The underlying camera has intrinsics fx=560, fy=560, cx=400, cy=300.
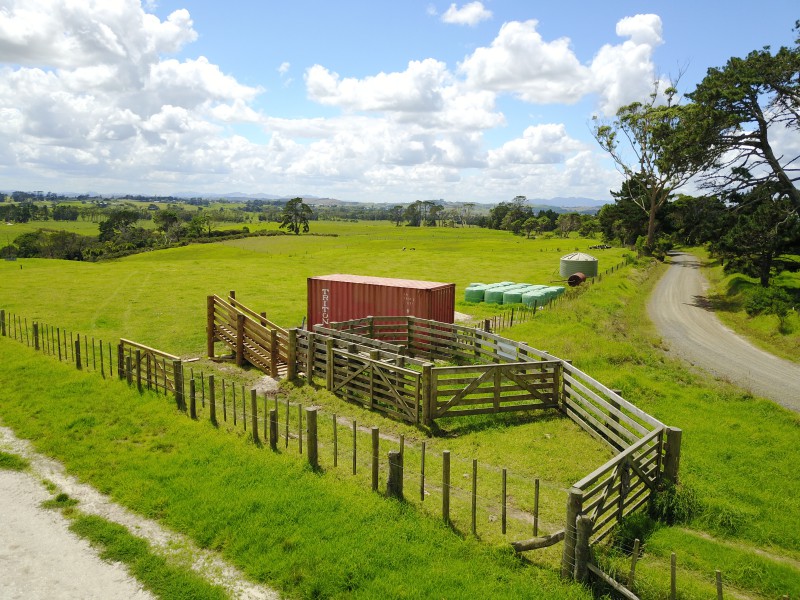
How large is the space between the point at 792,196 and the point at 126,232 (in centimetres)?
12118

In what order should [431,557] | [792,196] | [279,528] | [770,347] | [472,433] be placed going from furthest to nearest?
[792,196] < [770,347] < [472,433] < [279,528] < [431,557]

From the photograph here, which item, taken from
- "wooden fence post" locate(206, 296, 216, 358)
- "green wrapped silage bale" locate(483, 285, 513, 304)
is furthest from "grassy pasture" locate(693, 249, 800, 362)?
"wooden fence post" locate(206, 296, 216, 358)

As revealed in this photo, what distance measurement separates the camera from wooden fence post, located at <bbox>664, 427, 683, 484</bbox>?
11211 millimetres

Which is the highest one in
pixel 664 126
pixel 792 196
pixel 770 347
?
pixel 664 126

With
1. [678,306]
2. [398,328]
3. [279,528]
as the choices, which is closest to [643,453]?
[279,528]

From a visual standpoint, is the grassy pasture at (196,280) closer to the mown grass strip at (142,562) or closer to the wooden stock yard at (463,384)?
the wooden stock yard at (463,384)

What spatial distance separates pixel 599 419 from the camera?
15086mm

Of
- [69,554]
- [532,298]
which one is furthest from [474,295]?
[69,554]

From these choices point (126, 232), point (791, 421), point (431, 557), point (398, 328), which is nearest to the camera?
point (431, 557)

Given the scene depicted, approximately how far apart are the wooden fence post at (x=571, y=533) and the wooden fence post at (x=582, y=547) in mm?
95

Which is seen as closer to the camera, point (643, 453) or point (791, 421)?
point (643, 453)

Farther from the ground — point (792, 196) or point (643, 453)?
point (792, 196)

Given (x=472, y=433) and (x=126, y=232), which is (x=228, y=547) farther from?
(x=126, y=232)

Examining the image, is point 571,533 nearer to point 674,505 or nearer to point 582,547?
point 582,547
